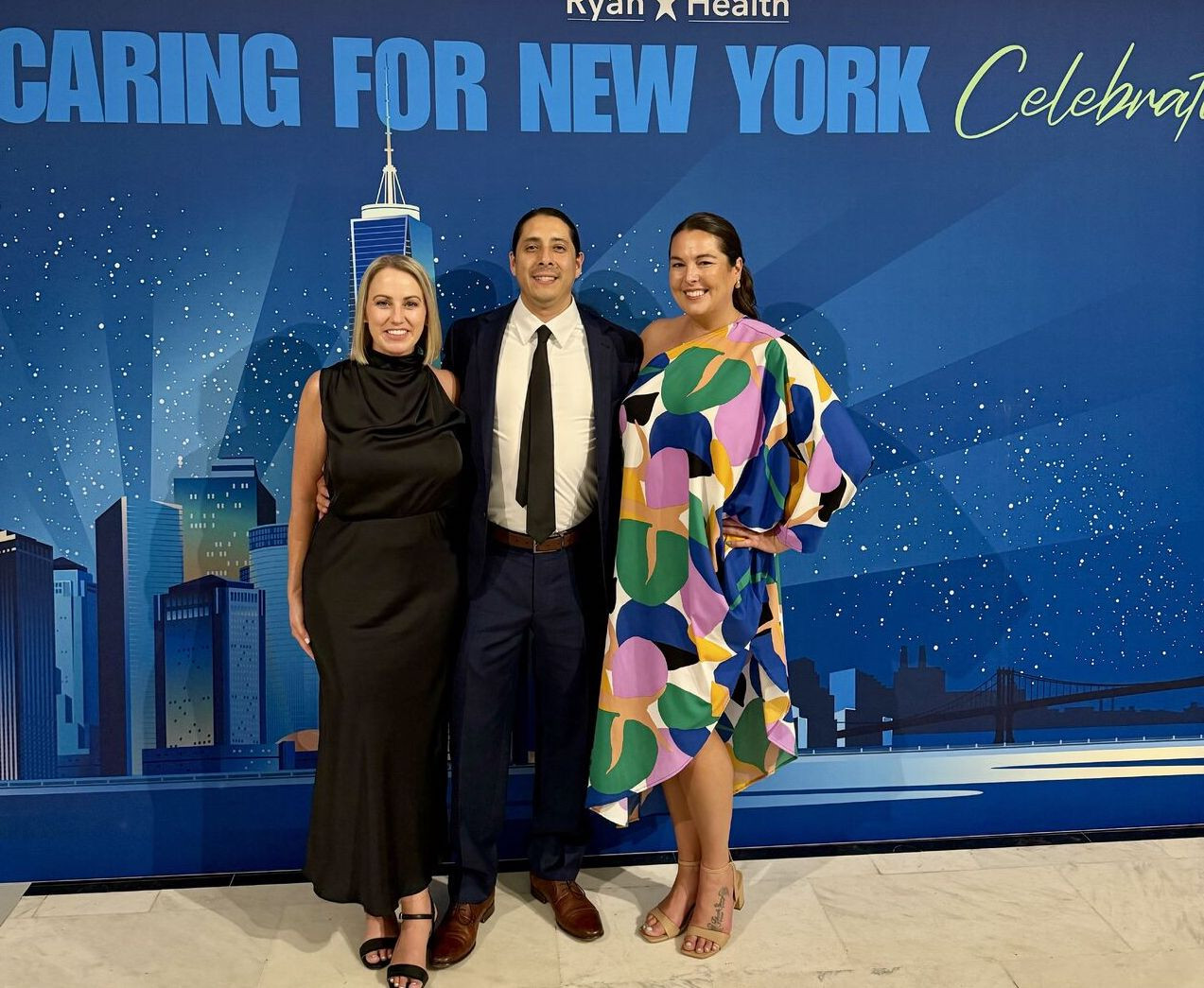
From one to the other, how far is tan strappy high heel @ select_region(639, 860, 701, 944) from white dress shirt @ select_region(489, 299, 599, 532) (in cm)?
95

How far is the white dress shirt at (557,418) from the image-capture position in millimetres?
2578

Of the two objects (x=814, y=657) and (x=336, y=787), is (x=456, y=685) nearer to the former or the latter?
(x=336, y=787)

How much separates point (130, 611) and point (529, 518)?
4.32ft

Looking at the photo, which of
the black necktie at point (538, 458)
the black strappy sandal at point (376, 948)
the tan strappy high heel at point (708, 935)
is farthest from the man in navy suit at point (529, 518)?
the tan strappy high heel at point (708, 935)

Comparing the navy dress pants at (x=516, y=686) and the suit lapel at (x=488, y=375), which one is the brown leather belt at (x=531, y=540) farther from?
the suit lapel at (x=488, y=375)

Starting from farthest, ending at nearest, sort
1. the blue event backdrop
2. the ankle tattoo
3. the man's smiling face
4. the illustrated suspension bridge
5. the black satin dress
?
1. the illustrated suspension bridge
2. the blue event backdrop
3. the ankle tattoo
4. the man's smiling face
5. the black satin dress

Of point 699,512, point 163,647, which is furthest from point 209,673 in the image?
point 699,512

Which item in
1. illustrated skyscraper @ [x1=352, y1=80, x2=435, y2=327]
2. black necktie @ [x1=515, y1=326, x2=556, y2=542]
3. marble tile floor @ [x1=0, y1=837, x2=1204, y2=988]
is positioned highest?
illustrated skyscraper @ [x1=352, y1=80, x2=435, y2=327]

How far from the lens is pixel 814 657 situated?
127 inches

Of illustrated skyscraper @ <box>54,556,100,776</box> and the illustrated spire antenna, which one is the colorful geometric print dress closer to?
the illustrated spire antenna

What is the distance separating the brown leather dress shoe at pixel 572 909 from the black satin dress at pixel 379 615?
16.6 inches

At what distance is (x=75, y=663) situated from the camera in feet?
9.97

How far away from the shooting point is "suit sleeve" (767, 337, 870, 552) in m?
2.50

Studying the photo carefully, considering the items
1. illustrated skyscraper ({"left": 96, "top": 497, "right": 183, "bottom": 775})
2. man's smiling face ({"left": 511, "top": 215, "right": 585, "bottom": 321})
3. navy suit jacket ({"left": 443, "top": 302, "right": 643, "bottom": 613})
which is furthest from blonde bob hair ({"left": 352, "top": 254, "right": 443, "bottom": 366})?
illustrated skyscraper ({"left": 96, "top": 497, "right": 183, "bottom": 775})
